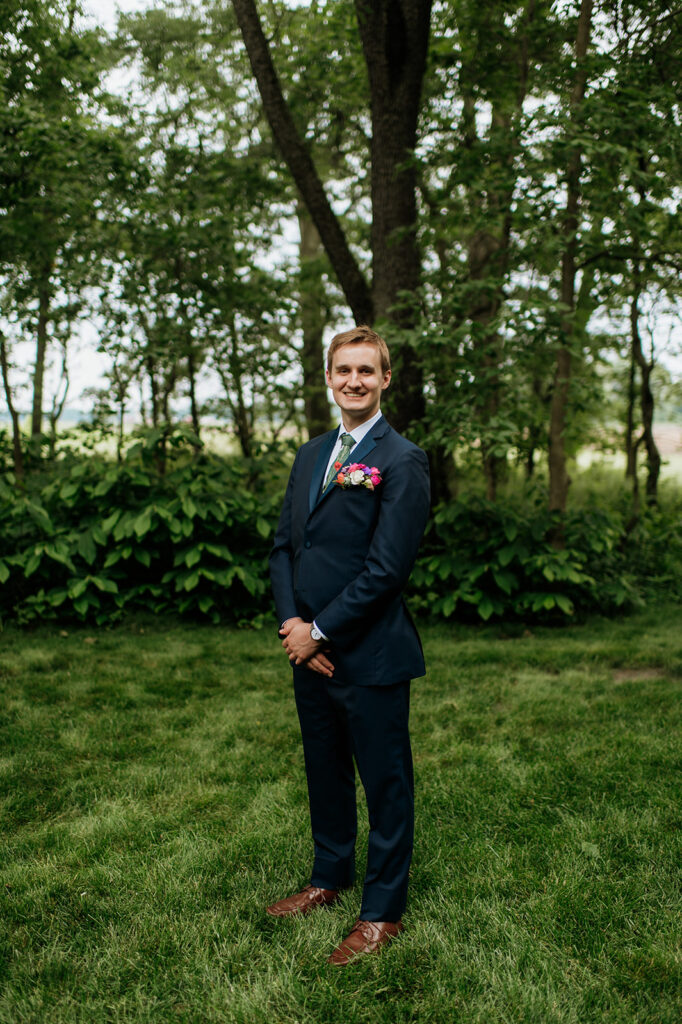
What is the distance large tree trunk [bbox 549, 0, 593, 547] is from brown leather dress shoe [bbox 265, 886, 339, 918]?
14.3ft

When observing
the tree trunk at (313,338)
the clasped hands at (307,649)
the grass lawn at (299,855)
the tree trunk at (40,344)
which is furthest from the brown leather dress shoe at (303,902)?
the tree trunk at (313,338)

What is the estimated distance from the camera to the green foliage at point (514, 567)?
6.85 metres

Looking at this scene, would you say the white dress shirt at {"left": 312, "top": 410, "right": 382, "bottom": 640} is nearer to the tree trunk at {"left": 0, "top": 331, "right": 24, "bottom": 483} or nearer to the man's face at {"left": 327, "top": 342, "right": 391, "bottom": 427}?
the man's face at {"left": 327, "top": 342, "right": 391, "bottom": 427}

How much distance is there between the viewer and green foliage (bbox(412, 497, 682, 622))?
6.85 m

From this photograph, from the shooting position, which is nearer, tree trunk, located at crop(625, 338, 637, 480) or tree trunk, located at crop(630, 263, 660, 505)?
tree trunk, located at crop(630, 263, 660, 505)

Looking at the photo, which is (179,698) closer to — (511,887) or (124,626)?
(124,626)

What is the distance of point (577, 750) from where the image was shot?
4.19 m

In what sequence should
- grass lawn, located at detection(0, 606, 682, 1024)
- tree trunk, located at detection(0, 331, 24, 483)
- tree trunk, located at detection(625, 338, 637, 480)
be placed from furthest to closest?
tree trunk, located at detection(625, 338, 637, 480)
tree trunk, located at detection(0, 331, 24, 483)
grass lawn, located at detection(0, 606, 682, 1024)

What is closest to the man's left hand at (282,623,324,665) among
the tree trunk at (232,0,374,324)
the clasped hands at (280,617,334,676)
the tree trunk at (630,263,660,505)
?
the clasped hands at (280,617,334,676)

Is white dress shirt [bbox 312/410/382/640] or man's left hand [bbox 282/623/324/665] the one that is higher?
white dress shirt [bbox 312/410/382/640]

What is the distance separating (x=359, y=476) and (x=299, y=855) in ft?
5.87

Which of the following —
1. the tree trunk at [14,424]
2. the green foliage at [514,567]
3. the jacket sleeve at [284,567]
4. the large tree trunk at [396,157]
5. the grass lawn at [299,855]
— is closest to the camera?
the grass lawn at [299,855]

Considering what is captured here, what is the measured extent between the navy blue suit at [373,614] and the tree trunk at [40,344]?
633cm

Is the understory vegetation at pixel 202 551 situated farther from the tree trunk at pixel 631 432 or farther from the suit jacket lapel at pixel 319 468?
the suit jacket lapel at pixel 319 468
